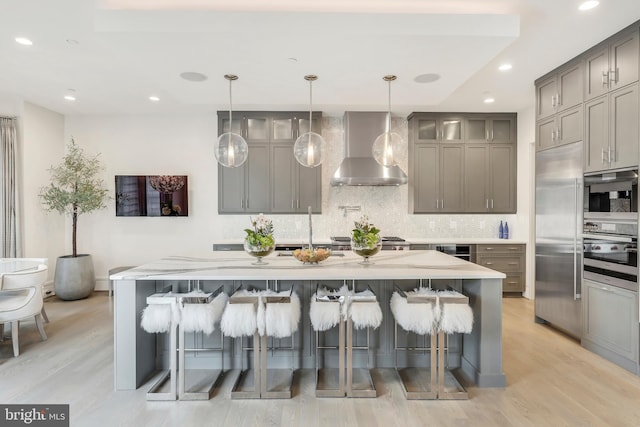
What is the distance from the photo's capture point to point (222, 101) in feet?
15.0

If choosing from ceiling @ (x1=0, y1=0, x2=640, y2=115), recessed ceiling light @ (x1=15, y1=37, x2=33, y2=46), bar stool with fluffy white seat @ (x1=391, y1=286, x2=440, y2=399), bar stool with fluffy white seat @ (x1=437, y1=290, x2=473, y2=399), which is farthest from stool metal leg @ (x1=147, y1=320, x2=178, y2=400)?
recessed ceiling light @ (x1=15, y1=37, x2=33, y2=46)

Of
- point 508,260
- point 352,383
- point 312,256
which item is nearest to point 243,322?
point 312,256

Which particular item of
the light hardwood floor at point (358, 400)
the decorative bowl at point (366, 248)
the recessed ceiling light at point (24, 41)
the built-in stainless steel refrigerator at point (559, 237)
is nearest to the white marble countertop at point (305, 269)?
the decorative bowl at point (366, 248)

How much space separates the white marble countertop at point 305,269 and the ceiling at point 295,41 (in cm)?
185

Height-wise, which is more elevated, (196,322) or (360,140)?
(360,140)

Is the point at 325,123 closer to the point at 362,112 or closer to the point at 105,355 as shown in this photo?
the point at 362,112

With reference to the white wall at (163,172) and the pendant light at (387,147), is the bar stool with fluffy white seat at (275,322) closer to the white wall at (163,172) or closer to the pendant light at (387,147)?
the pendant light at (387,147)

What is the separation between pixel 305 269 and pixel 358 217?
3090mm

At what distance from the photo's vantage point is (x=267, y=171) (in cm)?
548

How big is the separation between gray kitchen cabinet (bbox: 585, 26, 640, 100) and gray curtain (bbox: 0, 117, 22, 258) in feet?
23.6

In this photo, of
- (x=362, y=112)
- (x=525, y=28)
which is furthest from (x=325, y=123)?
(x=525, y=28)

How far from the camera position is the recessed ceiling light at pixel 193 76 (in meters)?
3.51

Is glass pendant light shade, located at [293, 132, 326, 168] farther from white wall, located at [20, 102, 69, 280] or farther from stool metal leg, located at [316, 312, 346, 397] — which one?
white wall, located at [20, 102, 69, 280]

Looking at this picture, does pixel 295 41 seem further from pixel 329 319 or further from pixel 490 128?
pixel 490 128
